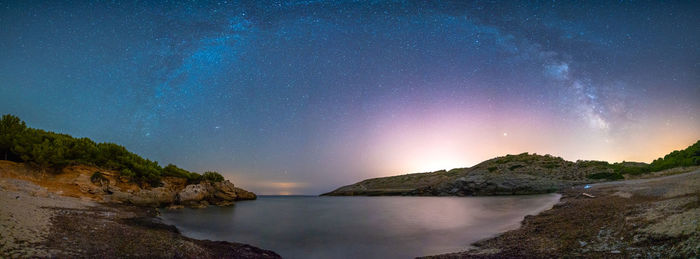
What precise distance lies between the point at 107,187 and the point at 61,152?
20.3 feet

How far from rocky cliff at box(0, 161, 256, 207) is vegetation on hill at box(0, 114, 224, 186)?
110 centimetres

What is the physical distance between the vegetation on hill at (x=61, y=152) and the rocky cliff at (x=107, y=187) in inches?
43.2

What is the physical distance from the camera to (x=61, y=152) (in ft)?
90.3

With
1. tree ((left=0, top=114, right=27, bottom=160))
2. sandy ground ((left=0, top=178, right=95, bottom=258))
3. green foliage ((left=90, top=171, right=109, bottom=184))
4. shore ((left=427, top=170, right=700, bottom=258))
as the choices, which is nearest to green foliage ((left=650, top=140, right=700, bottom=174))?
shore ((left=427, top=170, right=700, bottom=258))

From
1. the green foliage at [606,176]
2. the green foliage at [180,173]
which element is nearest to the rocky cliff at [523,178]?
the green foliage at [606,176]

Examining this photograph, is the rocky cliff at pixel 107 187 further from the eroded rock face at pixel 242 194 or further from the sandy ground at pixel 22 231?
the sandy ground at pixel 22 231

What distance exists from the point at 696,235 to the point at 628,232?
2831 millimetres

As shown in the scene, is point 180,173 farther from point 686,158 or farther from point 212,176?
point 686,158

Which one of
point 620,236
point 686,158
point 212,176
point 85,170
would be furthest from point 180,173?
point 686,158

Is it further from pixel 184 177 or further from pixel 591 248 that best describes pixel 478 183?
pixel 184 177

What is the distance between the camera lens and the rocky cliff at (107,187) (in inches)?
963

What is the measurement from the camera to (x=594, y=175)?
6084 cm

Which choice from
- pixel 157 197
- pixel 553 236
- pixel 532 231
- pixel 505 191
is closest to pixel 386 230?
pixel 532 231

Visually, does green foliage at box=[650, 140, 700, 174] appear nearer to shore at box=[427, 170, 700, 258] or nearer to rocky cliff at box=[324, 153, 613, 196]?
rocky cliff at box=[324, 153, 613, 196]
